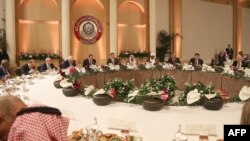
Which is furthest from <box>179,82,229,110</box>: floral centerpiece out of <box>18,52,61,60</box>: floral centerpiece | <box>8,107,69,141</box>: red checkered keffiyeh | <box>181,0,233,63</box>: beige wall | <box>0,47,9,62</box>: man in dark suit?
<box>181,0,233,63</box>: beige wall

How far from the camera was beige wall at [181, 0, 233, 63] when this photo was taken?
55.1 feet

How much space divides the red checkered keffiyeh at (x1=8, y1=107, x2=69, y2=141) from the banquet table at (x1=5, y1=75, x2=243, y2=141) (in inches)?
62.1

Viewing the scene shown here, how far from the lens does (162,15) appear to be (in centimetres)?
1588

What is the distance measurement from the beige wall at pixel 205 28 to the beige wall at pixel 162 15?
3.22ft

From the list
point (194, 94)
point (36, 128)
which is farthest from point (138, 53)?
point (36, 128)

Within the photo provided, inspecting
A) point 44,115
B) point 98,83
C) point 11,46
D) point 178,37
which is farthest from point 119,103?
point 178,37

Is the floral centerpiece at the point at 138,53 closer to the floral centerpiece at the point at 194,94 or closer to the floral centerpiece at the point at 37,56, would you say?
the floral centerpiece at the point at 37,56

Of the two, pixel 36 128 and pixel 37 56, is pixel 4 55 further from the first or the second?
pixel 36 128

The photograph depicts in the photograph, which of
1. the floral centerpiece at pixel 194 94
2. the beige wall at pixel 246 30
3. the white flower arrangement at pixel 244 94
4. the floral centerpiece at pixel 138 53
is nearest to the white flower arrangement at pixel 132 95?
the floral centerpiece at pixel 194 94

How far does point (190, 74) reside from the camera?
977cm

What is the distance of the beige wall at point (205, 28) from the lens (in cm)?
1678

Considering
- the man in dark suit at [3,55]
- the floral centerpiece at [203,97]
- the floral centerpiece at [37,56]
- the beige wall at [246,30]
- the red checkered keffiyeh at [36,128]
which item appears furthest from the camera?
the beige wall at [246,30]

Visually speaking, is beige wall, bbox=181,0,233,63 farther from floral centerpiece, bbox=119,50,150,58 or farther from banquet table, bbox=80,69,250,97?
banquet table, bbox=80,69,250,97

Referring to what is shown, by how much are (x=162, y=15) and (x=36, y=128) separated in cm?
1447
